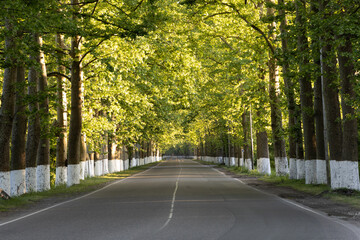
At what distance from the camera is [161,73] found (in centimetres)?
3791

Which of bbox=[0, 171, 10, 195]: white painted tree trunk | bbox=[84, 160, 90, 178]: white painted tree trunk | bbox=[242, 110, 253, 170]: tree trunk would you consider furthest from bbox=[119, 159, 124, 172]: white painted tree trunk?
bbox=[0, 171, 10, 195]: white painted tree trunk

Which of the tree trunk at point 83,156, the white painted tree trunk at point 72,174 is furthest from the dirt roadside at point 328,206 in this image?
the tree trunk at point 83,156

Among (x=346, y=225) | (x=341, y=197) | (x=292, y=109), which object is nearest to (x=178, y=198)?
(x=341, y=197)

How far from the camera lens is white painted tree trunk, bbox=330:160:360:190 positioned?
Result: 2120cm

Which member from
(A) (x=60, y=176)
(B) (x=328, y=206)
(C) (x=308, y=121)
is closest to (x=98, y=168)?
(A) (x=60, y=176)

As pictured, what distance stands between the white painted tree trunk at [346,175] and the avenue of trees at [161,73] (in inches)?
1.6

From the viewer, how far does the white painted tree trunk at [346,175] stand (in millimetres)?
21203

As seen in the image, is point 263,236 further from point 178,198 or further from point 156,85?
point 156,85

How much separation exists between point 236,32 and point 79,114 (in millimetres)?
13598

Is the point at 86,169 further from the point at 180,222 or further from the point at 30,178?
the point at 180,222

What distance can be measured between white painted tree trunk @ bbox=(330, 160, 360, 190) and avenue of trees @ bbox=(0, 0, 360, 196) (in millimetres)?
42

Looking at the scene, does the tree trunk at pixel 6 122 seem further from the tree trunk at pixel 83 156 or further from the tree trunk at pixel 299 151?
the tree trunk at pixel 299 151

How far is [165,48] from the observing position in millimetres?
32375

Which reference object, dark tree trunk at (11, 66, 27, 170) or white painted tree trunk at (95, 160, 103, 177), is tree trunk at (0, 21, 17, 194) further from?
white painted tree trunk at (95, 160, 103, 177)
